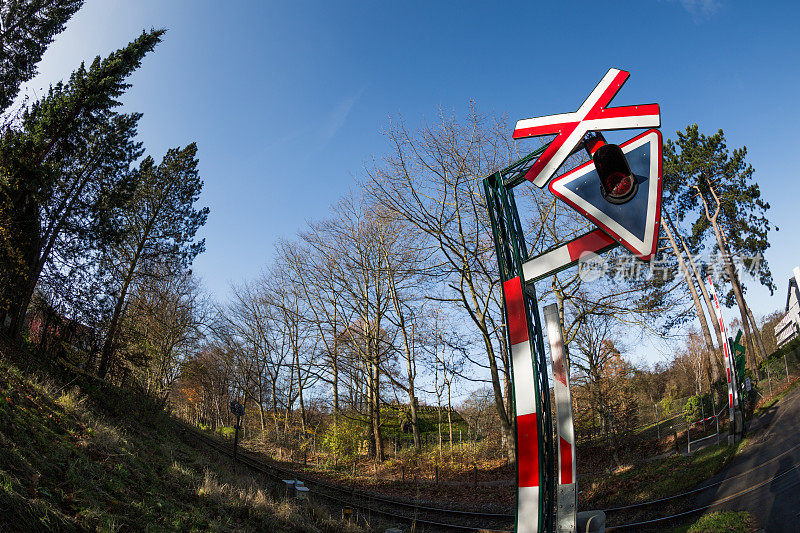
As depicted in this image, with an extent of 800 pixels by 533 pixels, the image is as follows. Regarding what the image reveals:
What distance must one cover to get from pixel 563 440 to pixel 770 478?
8357 mm

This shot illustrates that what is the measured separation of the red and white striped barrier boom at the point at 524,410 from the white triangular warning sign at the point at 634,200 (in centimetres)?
78

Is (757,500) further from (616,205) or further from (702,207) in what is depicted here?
(702,207)

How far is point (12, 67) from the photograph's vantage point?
1265 centimetres

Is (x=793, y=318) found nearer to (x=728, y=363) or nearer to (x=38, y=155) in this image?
(x=728, y=363)

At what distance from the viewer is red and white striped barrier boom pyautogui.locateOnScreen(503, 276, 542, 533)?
2781 millimetres

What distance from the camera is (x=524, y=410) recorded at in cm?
295

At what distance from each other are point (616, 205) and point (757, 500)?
802cm

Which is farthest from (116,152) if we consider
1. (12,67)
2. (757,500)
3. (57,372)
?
(757,500)

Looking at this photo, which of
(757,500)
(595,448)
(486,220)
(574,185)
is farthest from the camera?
(595,448)

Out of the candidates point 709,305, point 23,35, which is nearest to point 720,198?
point 709,305

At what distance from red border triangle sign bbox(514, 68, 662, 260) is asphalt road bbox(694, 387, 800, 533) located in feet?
20.5

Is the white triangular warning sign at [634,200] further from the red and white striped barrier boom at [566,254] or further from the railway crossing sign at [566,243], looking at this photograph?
the red and white striped barrier boom at [566,254]

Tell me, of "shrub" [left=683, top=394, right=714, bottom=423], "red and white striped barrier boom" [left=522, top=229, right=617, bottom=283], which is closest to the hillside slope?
"red and white striped barrier boom" [left=522, top=229, right=617, bottom=283]

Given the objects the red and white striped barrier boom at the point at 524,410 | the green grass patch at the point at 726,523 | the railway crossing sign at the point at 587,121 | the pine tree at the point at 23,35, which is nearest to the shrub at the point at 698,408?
the green grass patch at the point at 726,523
